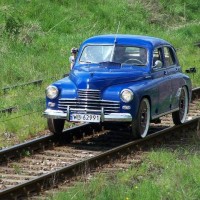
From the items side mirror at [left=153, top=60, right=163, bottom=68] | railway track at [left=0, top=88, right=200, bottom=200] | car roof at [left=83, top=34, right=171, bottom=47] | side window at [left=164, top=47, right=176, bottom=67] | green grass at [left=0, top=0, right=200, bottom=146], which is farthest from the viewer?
green grass at [left=0, top=0, right=200, bottom=146]

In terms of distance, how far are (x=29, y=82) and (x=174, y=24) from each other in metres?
14.6

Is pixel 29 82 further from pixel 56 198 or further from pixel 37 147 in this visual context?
pixel 56 198

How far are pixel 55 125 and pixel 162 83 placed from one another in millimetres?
2058

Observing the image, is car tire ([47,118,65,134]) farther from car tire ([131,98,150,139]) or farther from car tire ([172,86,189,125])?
car tire ([172,86,189,125])

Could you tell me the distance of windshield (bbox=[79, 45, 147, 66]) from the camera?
1488cm

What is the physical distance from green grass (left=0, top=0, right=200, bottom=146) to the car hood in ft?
5.57

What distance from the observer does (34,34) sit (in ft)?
84.4

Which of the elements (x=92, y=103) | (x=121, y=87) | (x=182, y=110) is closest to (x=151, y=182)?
(x=92, y=103)

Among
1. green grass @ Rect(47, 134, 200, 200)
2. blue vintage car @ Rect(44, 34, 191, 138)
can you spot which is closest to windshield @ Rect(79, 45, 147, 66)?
blue vintage car @ Rect(44, 34, 191, 138)

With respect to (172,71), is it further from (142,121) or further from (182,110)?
(142,121)

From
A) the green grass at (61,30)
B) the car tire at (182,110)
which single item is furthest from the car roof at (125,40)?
the green grass at (61,30)

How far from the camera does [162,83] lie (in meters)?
14.9

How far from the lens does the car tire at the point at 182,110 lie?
15938mm

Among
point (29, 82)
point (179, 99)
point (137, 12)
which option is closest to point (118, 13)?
point (137, 12)
